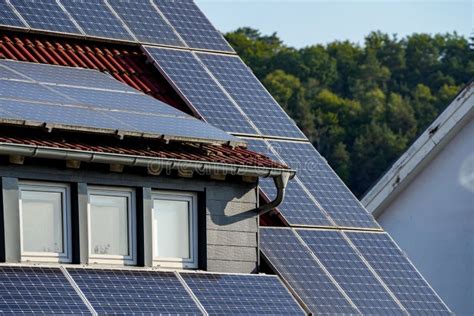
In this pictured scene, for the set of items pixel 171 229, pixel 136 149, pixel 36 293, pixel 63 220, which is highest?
pixel 136 149

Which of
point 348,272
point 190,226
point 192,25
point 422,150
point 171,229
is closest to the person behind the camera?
point 171,229

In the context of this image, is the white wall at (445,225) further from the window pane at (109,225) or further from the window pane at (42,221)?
the window pane at (42,221)

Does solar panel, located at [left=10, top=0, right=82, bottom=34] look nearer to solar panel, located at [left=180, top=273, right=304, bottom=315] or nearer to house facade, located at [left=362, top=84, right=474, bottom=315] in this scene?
solar panel, located at [left=180, top=273, right=304, bottom=315]

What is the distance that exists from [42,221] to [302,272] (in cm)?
578

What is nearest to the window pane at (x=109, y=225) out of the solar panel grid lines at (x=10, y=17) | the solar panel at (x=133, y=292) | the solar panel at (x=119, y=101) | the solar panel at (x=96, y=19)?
the solar panel at (x=133, y=292)

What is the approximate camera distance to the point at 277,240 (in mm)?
35250

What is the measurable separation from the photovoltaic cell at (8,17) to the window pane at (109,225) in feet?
18.1

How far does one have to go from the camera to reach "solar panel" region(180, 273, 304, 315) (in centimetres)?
3219

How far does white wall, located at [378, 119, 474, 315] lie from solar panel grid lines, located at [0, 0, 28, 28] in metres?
18.4

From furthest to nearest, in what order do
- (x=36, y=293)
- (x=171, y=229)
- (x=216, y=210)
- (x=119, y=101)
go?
(x=119, y=101)
(x=216, y=210)
(x=171, y=229)
(x=36, y=293)

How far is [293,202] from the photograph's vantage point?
36.3 meters

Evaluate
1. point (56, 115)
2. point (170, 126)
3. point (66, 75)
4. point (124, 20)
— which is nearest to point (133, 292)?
point (56, 115)

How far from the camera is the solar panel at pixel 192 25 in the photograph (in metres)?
38.9

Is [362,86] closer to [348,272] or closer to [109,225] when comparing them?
[348,272]
